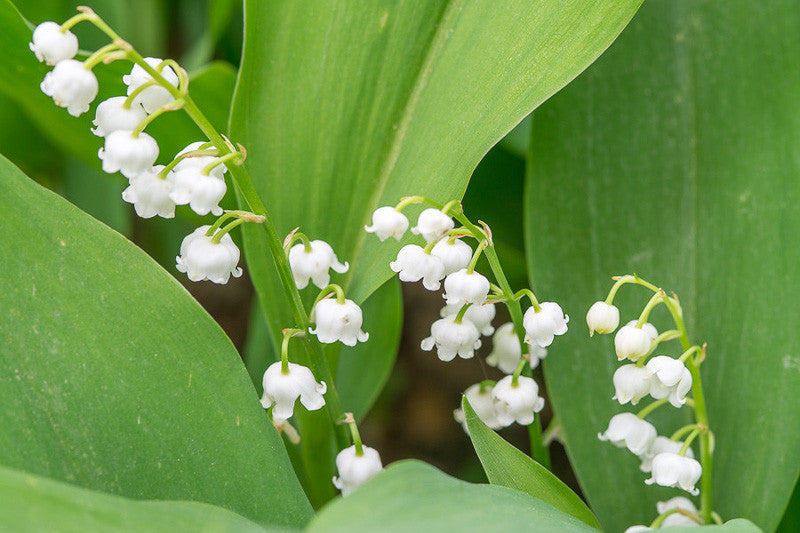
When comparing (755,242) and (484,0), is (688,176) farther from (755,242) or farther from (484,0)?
(484,0)

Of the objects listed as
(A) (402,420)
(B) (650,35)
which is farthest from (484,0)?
(A) (402,420)

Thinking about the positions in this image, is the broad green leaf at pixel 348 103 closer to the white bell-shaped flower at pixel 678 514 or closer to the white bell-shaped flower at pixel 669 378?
the white bell-shaped flower at pixel 669 378

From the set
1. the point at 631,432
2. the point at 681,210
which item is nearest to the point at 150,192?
the point at 631,432

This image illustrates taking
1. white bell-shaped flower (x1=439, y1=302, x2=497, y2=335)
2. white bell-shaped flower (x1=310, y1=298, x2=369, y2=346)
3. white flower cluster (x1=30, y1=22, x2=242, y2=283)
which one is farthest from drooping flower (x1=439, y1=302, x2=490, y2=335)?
white flower cluster (x1=30, y1=22, x2=242, y2=283)

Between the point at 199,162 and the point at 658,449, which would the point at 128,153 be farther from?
the point at 658,449

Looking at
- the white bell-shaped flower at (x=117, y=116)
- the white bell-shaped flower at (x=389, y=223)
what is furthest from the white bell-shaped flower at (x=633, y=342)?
the white bell-shaped flower at (x=117, y=116)

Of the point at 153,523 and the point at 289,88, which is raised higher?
the point at 289,88
